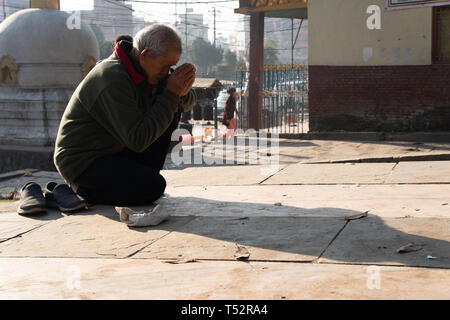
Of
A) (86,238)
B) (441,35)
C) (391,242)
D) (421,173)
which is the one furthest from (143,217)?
(441,35)

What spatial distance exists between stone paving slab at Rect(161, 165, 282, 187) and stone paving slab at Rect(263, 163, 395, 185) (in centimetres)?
18

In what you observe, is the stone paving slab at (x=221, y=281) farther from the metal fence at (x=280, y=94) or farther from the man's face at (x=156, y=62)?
the metal fence at (x=280, y=94)

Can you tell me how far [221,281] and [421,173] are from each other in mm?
3350

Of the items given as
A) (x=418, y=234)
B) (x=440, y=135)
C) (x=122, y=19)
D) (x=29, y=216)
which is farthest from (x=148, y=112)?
(x=122, y=19)

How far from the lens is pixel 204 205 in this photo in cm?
416

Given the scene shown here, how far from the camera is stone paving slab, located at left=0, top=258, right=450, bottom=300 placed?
2.29 metres

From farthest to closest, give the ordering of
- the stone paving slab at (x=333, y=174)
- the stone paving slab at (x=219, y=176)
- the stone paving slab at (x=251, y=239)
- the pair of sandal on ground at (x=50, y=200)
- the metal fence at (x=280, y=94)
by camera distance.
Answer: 1. the metal fence at (x=280, y=94)
2. the stone paving slab at (x=219, y=176)
3. the stone paving slab at (x=333, y=174)
4. the pair of sandal on ground at (x=50, y=200)
5. the stone paving slab at (x=251, y=239)

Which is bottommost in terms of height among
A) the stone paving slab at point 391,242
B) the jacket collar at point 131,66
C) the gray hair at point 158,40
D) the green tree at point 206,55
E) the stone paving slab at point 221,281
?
the stone paving slab at point 221,281

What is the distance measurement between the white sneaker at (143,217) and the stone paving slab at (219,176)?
1766 mm

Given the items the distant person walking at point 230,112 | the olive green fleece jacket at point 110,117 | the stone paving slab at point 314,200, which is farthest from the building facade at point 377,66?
the olive green fleece jacket at point 110,117

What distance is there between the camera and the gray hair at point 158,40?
12.5ft

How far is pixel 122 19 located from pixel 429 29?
10096 cm
